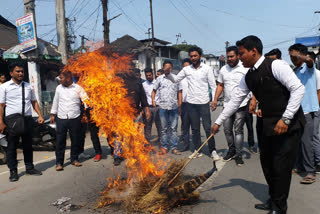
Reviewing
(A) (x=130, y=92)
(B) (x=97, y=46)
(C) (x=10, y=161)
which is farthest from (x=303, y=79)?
(C) (x=10, y=161)

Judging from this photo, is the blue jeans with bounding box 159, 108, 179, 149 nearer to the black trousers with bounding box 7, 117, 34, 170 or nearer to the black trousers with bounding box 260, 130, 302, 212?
the black trousers with bounding box 7, 117, 34, 170

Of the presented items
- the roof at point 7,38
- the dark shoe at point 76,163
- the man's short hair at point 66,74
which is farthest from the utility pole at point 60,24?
the dark shoe at point 76,163

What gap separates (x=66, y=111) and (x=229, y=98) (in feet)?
12.2

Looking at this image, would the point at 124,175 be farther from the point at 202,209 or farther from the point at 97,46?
the point at 97,46

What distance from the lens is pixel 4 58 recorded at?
38.2 ft

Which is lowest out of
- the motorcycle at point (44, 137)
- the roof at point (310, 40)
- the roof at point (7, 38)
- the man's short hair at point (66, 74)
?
the motorcycle at point (44, 137)

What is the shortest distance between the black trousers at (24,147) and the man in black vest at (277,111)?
455 centimetres

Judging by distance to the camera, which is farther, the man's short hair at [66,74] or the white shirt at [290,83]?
the man's short hair at [66,74]

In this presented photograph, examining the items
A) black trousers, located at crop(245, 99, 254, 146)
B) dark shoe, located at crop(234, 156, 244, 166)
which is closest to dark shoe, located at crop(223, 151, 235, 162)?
dark shoe, located at crop(234, 156, 244, 166)

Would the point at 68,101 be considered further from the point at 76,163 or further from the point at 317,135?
the point at 317,135

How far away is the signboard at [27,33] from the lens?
400 inches

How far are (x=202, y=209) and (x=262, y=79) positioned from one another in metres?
1.92

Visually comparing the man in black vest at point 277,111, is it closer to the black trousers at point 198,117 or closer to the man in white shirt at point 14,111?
the black trousers at point 198,117

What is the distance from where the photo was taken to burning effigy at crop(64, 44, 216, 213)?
362 cm
